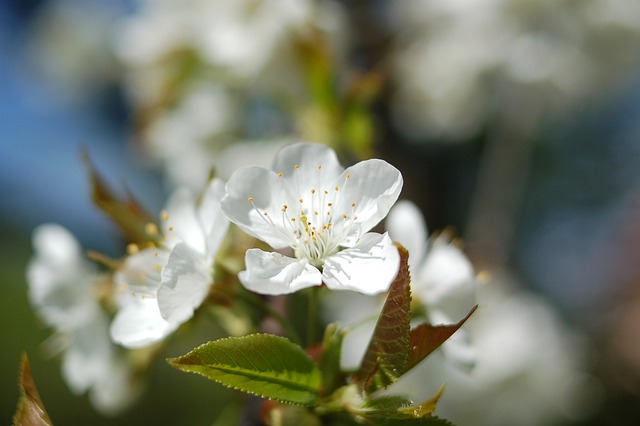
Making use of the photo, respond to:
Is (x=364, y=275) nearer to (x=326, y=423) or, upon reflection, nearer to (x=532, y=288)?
(x=326, y=423)

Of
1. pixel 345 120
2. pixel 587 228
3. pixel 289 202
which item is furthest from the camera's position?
pixel 587 228

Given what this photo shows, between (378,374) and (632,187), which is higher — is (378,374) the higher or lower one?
the lower one

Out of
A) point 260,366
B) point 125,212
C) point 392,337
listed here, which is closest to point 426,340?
point 392,337

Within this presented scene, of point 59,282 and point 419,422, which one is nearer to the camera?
point 419,422

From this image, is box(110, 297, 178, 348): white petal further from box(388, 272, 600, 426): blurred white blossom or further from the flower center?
box(388, 272, 600, 426): blurred white blossom

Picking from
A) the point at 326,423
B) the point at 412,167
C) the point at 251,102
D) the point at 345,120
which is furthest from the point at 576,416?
the point at 326,423

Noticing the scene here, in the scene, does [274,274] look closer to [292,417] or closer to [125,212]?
[292,417]

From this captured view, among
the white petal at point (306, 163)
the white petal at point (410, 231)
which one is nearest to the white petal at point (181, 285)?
the white petal at point (306, 163)
